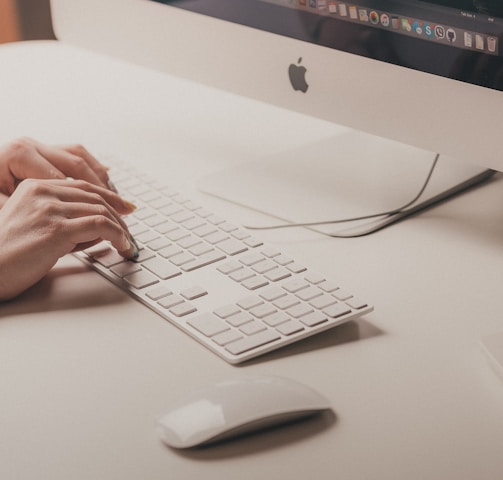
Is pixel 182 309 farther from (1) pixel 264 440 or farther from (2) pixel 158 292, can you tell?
(1) pixel 264 440

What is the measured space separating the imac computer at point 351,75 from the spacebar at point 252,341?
232 mm

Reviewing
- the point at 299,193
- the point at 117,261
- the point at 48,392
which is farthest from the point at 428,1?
the point at 48,392

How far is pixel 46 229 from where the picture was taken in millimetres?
812

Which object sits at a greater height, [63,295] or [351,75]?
[351,75]

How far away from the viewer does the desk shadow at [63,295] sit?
2.60 ft

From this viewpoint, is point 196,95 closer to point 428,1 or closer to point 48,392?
point 428,1

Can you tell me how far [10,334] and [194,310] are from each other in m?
0.15

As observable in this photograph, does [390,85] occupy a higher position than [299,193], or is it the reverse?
[390,85]

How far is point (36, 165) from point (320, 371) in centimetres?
40

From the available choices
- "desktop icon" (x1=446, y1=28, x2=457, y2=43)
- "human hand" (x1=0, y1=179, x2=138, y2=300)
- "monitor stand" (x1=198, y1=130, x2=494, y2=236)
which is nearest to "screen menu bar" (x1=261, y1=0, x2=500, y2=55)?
"desktop icon" (x1=446, y1=28, x2=457, y2=43)

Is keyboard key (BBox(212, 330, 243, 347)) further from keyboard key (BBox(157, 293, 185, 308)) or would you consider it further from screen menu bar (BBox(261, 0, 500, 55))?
screen menu bar (BBox(261, 0, 500, 55))

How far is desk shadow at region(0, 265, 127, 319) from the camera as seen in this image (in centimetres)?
79

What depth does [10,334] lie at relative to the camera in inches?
29.6

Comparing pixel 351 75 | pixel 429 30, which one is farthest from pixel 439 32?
pixel 351 75
